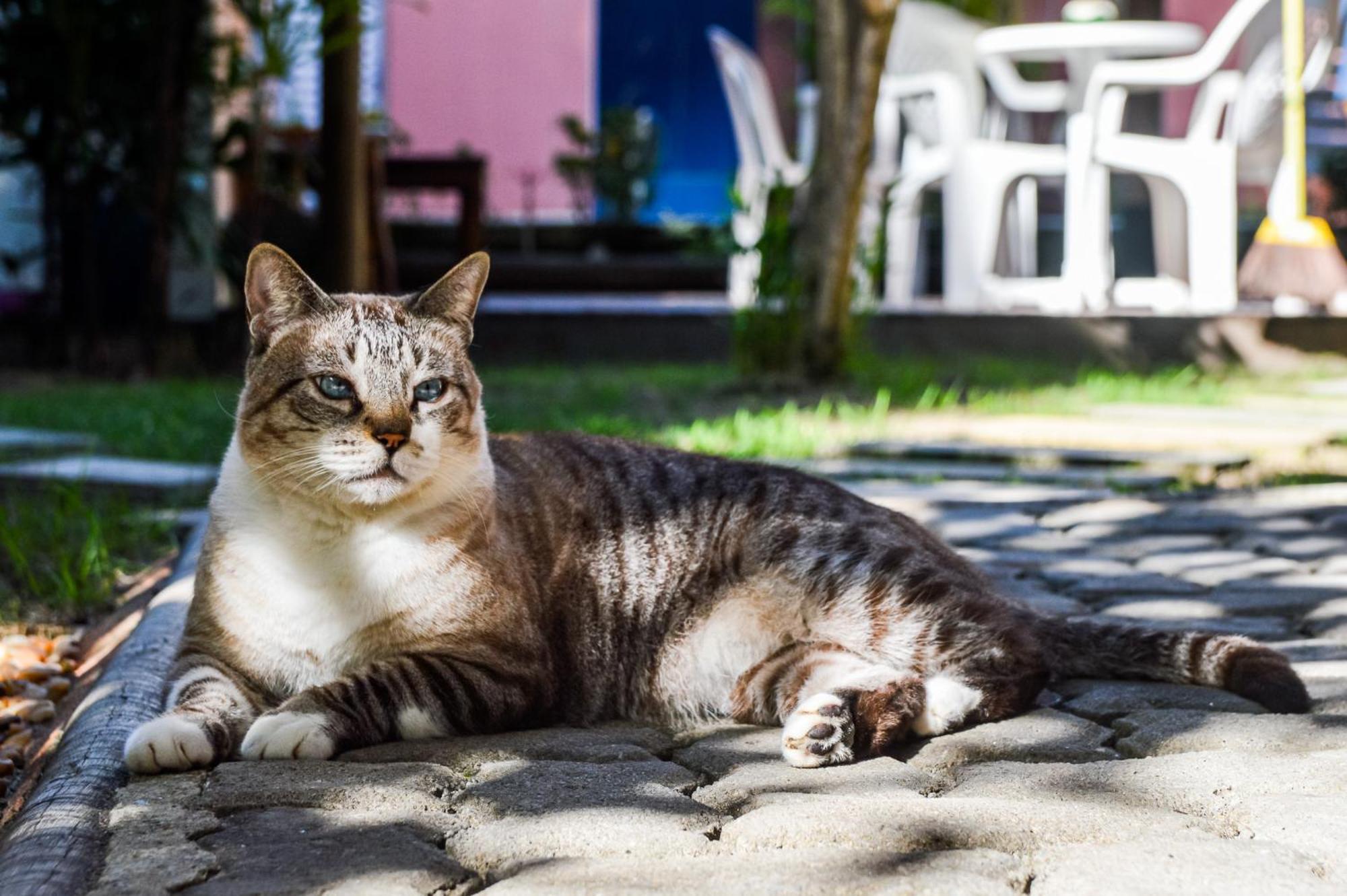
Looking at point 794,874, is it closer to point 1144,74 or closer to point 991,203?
point 991,203

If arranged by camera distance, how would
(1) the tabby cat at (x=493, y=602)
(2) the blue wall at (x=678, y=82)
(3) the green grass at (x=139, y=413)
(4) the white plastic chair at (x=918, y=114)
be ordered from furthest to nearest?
Result: (2) the blue wall at (x=678, y=82), (4) the white plastic chair at (x=918, y=114), (3) the green grass at (x=139, y=413), (1) the tabby cat at (x=493, y=602)

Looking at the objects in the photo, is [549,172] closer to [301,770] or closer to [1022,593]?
[1022,593]

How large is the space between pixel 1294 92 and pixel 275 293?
8.43 m

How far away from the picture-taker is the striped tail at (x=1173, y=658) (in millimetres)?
2662

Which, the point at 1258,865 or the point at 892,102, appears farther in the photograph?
the point at 892,102

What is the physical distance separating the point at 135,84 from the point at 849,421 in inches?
213

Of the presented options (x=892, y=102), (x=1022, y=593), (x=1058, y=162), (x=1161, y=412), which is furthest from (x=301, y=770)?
(x=892, y=102)

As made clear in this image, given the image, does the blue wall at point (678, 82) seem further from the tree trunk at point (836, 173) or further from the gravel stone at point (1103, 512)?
the gravel stone at point (1103, 512)

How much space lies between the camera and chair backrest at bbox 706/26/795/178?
10.2m

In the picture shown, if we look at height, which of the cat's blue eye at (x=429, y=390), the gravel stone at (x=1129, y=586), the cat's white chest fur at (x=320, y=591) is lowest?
the gravel stone at (x=1129, y=586)

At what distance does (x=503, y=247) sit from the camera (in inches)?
611

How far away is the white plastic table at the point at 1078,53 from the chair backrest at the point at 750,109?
159cm

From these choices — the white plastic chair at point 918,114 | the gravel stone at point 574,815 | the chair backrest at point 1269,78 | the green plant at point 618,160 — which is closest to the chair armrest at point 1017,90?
the white plastic chair at point 918,114

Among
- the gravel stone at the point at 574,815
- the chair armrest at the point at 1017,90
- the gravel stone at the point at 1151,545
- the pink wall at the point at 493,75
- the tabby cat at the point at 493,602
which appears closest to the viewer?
the gravel stone at the point at 574,815
